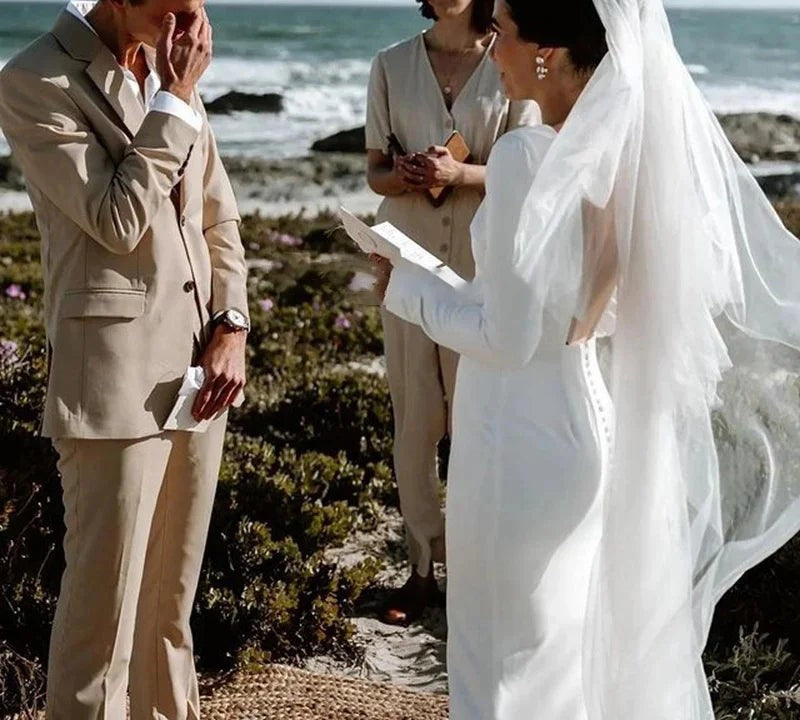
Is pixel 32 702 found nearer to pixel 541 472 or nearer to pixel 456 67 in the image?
pixel 541 472

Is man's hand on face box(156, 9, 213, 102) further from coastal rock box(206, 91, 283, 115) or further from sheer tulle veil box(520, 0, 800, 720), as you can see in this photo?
coastal rock box(206, 91, 283, 115)

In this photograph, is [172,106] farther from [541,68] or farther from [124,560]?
[124,560]

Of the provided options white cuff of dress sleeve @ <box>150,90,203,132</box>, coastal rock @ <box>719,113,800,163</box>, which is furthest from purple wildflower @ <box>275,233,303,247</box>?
coastal rock @ <box>719,113,800,163</box>

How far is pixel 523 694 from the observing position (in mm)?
3023

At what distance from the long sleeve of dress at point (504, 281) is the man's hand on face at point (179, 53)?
71cm

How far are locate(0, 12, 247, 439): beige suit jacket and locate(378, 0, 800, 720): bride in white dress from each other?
52cm

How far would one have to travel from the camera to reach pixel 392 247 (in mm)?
3016

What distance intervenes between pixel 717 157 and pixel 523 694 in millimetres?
1269

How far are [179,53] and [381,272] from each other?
67 cm

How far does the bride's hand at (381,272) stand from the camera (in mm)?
3133

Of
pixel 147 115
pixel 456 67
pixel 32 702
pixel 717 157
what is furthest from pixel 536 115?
pixel 32 702

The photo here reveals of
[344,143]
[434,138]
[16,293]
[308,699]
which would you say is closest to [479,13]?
[434,138]

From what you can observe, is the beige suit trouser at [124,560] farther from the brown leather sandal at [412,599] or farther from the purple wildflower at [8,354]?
the purple wildflower at [8,354]

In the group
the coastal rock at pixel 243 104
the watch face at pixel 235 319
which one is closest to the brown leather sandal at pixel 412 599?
the watch face at pixel 235 319
